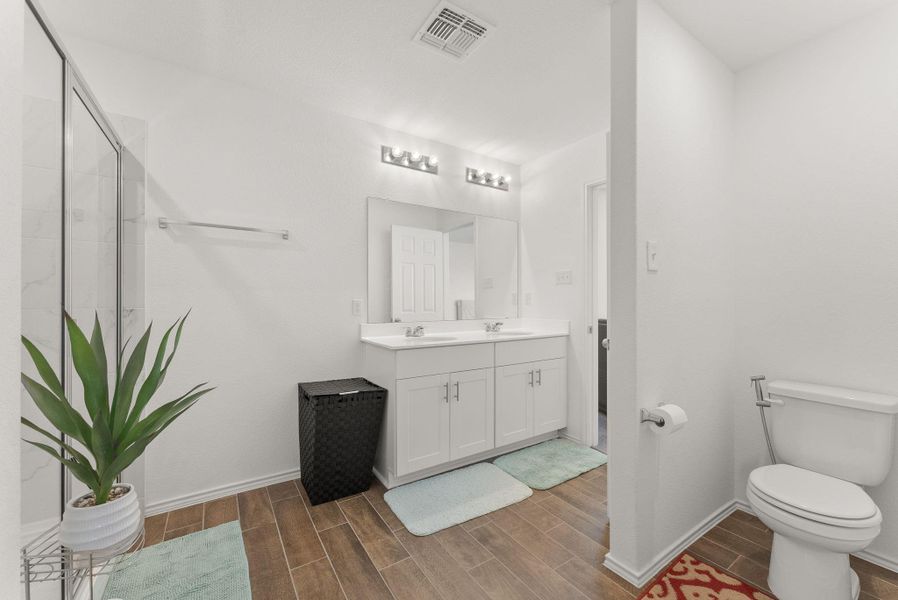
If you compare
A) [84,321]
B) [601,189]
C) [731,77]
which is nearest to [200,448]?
[84,321]

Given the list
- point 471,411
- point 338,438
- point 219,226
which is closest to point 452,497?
point 471,411

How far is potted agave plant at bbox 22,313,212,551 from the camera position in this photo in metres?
0.92

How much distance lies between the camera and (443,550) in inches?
68.4

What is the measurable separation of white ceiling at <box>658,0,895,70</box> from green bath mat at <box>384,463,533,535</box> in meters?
2.55

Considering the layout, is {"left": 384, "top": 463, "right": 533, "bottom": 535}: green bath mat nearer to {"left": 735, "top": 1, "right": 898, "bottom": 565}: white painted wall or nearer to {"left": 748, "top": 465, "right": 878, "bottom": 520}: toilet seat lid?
{"left": 748, "top": 465, "right": 878, "bottom": 520}: toilet seat lid

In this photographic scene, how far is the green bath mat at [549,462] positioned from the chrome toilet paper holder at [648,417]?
981 mm

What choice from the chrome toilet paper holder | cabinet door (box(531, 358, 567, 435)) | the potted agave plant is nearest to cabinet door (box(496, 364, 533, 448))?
cabinet door (box(531, 358, 567, 435))

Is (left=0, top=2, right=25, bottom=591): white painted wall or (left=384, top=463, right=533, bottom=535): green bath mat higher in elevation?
(left=0, top=2, right=25, bottom=591): white painted wall

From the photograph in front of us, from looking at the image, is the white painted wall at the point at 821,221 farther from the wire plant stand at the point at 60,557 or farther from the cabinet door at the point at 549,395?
the wire plant stand at the point at 60,557

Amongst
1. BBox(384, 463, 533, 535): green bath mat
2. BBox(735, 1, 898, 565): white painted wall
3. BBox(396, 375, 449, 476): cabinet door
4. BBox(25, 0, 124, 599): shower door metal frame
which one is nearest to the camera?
BBox(25, 0, 124, 599): shower door metal frame

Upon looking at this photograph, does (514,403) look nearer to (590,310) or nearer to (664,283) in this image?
(590,310)

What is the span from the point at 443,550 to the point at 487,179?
2725 mm

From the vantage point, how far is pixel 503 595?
1.48 meters

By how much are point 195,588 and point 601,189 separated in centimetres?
339
